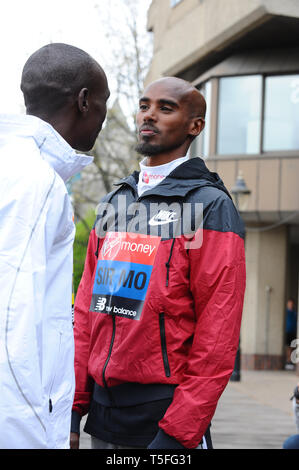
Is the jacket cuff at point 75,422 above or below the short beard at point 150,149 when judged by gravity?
below

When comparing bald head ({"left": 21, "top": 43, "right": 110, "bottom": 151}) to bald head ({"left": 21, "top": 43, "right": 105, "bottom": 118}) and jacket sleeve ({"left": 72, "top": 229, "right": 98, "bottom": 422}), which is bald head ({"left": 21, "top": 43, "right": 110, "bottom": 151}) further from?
jacket sleeve ({"left": 72, "top": 229, "right": 98, "bottom": 422})

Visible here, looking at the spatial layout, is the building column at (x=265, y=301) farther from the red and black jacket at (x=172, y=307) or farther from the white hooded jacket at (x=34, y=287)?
the white hooded jacket at (x=34, y=287)

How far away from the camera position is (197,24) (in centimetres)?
1947

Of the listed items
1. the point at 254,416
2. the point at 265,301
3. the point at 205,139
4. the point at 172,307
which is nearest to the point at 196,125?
the point at 172,307

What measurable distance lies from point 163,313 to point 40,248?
1.12 metres

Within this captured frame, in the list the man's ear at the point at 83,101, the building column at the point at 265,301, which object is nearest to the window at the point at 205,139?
the building column at the point at 265,301

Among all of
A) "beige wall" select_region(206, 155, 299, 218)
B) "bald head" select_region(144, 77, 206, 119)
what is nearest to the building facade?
"beige wall" select_region(206, 155, 299, 218)

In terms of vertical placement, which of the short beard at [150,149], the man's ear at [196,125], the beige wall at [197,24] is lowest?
the short beard at [150,149]

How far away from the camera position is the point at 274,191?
2044 centimetres

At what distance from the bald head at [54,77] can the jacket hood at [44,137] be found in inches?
5.5

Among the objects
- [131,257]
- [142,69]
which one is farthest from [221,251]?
[142,69]

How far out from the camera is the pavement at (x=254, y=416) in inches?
332

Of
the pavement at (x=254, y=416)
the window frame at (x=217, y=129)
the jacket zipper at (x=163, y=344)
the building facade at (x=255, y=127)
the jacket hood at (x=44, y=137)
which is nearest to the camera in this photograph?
the jacket hood at (x=44, y=137)

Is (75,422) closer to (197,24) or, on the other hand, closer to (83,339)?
(83,339)
